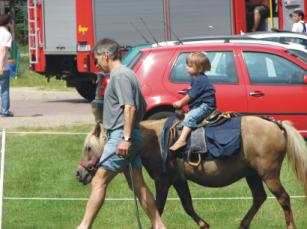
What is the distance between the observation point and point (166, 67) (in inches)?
590

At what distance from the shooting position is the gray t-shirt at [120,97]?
9.27 metres

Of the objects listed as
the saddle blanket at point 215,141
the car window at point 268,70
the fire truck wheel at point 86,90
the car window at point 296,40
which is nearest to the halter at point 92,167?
the saddle blanket at point 215,141

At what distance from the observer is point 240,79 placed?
14984 millimetres

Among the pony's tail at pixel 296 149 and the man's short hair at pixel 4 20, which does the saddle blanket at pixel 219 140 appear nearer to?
the pony's tail at pixel 296 149

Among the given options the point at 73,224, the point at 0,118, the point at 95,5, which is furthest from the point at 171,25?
the point at 73,224

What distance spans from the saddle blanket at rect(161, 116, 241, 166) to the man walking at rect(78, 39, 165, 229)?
0.54 m

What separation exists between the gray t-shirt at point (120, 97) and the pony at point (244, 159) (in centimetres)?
32

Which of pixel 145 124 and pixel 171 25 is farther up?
pixel 171 25

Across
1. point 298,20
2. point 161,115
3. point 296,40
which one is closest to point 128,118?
point 161,115

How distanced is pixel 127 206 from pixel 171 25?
11460 mm

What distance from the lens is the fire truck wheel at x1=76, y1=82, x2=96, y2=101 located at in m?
25.1

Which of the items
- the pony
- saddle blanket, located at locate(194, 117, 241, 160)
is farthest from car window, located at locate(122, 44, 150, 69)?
saddle blanket, located at locate(194, 117, 241, 160)

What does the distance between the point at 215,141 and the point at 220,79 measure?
5.24 m

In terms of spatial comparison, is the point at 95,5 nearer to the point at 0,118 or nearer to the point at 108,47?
the point at 0,118
